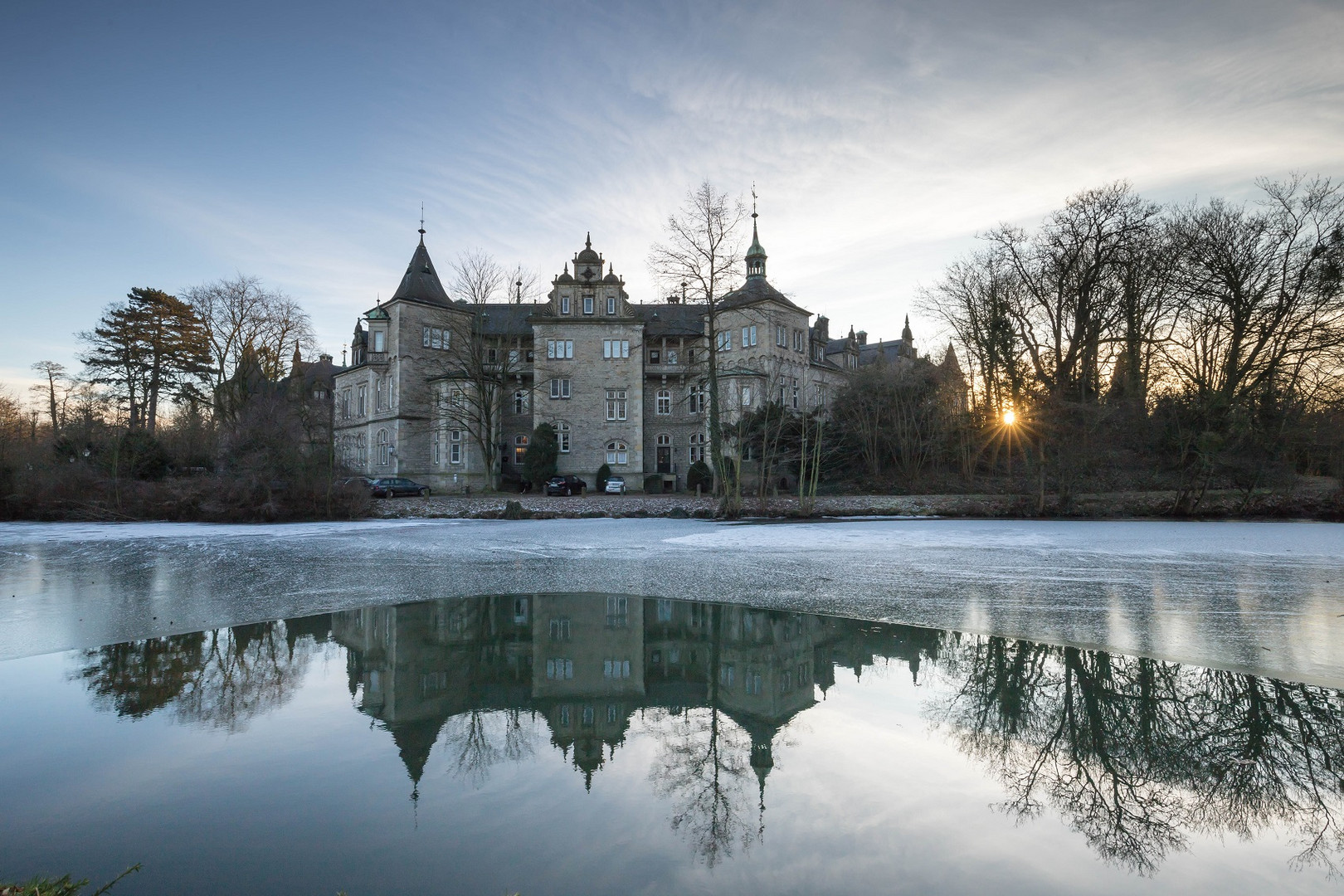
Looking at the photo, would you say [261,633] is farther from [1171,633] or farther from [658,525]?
[658,525]

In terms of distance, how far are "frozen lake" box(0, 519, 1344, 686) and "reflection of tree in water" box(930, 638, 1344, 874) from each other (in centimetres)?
94

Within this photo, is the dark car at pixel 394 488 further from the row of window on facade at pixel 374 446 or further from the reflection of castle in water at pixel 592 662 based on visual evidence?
the reflection of castle in water at pixel 592 662

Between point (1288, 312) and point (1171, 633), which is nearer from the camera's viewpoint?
point (1171, 633)

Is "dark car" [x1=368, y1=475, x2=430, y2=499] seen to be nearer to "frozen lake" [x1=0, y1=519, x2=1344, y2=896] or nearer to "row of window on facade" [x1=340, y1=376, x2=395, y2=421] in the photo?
"row of window on facade" [x1=340, y1=376, x2=395, y2=421]

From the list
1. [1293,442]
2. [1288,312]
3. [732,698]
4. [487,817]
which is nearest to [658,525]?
[732,698]

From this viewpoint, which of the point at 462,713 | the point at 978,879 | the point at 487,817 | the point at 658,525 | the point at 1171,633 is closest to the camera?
the point at 978,879

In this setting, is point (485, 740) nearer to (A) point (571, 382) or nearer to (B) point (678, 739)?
(B) point (678, 739)

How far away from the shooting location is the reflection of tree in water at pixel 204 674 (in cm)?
530

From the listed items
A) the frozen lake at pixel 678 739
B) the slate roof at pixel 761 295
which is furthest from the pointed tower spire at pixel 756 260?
the frozen lake at pixel 678 739

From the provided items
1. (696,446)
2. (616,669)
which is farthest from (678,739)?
(696,446)

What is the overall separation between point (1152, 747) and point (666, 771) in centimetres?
306

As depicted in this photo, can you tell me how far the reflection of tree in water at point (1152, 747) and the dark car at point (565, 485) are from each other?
37.0m

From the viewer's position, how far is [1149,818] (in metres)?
3.63

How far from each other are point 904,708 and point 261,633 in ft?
21.8
